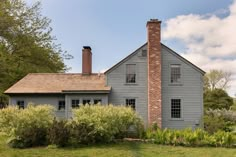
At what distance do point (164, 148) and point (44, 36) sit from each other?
69.6ft

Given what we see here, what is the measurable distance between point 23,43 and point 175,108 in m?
15.7

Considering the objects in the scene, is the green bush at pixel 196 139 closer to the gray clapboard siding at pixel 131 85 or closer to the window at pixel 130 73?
the gray clapboard siding at pixel 131 85

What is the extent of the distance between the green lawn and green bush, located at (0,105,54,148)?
0.67m

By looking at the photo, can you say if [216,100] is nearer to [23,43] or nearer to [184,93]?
[184,93]

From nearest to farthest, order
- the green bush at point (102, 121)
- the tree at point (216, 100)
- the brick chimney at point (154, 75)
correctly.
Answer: the green bush at point (102, 121) → the brick chimney at point (154, 75) → the tree at point (216, 100)

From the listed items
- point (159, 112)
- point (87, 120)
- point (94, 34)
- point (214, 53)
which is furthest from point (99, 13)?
point (214, 53)

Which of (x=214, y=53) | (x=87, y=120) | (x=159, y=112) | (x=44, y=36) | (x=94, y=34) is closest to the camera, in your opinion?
(x=87, y=120)

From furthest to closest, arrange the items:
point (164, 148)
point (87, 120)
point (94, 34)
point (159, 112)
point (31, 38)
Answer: point (31, 38) < point (94, 34) < point (159, 112) < point (87, 120) < point (164, 148)

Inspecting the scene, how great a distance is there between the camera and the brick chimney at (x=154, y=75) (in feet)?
65.4

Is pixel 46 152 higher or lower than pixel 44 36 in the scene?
lower

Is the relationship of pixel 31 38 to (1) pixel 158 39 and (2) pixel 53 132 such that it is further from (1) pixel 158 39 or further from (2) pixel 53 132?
(2) pixel 53 132

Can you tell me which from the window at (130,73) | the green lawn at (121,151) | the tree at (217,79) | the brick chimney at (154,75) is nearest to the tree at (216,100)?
the tree at (217,79)

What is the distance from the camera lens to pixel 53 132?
13.7 metres

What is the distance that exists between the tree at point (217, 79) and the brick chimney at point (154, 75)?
34651 mm
